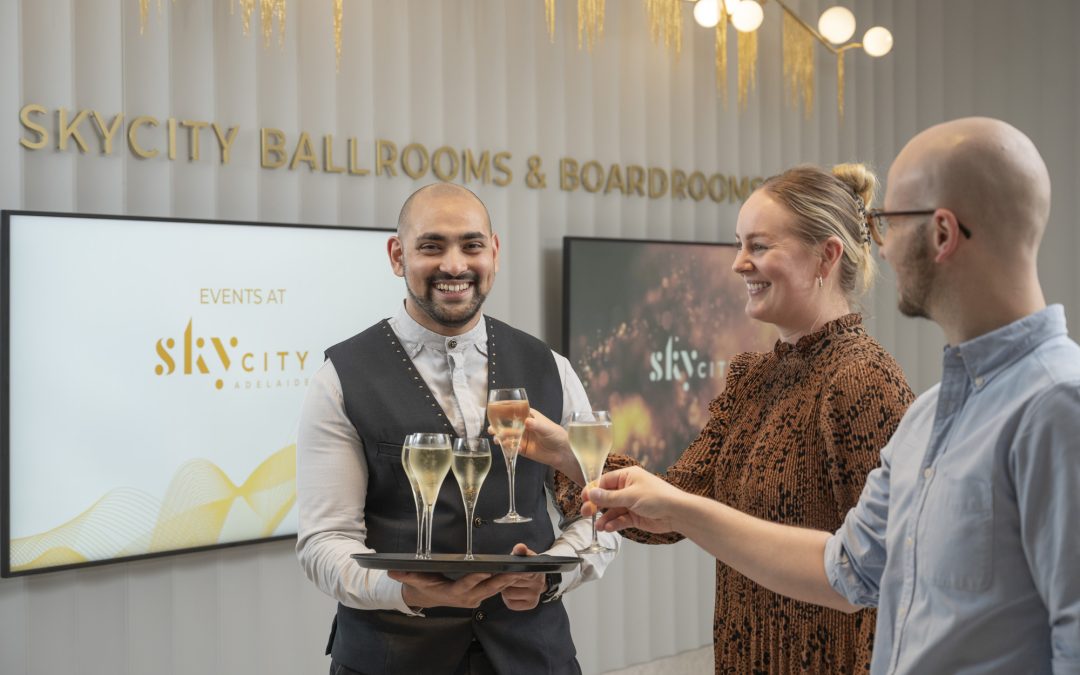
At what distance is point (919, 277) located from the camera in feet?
4.07

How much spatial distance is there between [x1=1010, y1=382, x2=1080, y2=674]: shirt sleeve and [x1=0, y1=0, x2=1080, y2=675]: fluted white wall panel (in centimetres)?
277

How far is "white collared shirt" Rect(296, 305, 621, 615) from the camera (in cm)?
213

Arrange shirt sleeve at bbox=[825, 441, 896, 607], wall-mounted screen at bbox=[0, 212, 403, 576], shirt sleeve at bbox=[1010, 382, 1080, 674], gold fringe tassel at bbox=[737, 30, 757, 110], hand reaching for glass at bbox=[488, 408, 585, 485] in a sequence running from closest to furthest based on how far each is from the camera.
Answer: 1. shirt sleeve at bbox=[1010, 382, 1080, 674]
2. shirt sleeve at bbox=[825, 441, 896, 607]
3. hand reaching for glass at bbox=[488, 408, 585, 485]
4. wall-mounted screen at bbox=[0, 212, 403, 576]
5. gold fringe tassel at bbox=[737, 30, 757, 110]

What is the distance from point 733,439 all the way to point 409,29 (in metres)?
2.43

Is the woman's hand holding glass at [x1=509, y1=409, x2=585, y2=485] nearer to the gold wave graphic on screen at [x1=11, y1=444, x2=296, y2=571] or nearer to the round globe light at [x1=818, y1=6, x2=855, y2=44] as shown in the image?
the gold wave graphic on screen at [x1=11, y1=444, x2=296, y2=571]

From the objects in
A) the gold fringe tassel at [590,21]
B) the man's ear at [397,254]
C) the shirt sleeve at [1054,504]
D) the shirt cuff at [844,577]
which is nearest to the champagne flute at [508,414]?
the man's ear at [397,254]

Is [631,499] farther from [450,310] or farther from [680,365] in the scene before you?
[680,365]

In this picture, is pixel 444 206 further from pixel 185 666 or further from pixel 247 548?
pixel 185 666

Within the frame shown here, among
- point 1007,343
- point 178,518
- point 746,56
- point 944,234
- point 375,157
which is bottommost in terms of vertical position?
point 178,518

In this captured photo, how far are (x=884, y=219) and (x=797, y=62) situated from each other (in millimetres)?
3764

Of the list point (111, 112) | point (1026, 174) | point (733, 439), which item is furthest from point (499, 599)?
point (111, 112)

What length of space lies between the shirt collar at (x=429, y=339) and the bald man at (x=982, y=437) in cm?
125

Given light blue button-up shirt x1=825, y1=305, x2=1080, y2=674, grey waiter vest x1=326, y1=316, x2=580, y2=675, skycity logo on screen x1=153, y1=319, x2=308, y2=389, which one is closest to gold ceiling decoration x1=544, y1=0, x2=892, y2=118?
skycity logo on screen x1=153, y1=319, x2=308, y2=389

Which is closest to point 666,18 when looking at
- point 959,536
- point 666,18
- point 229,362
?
point 666,18
